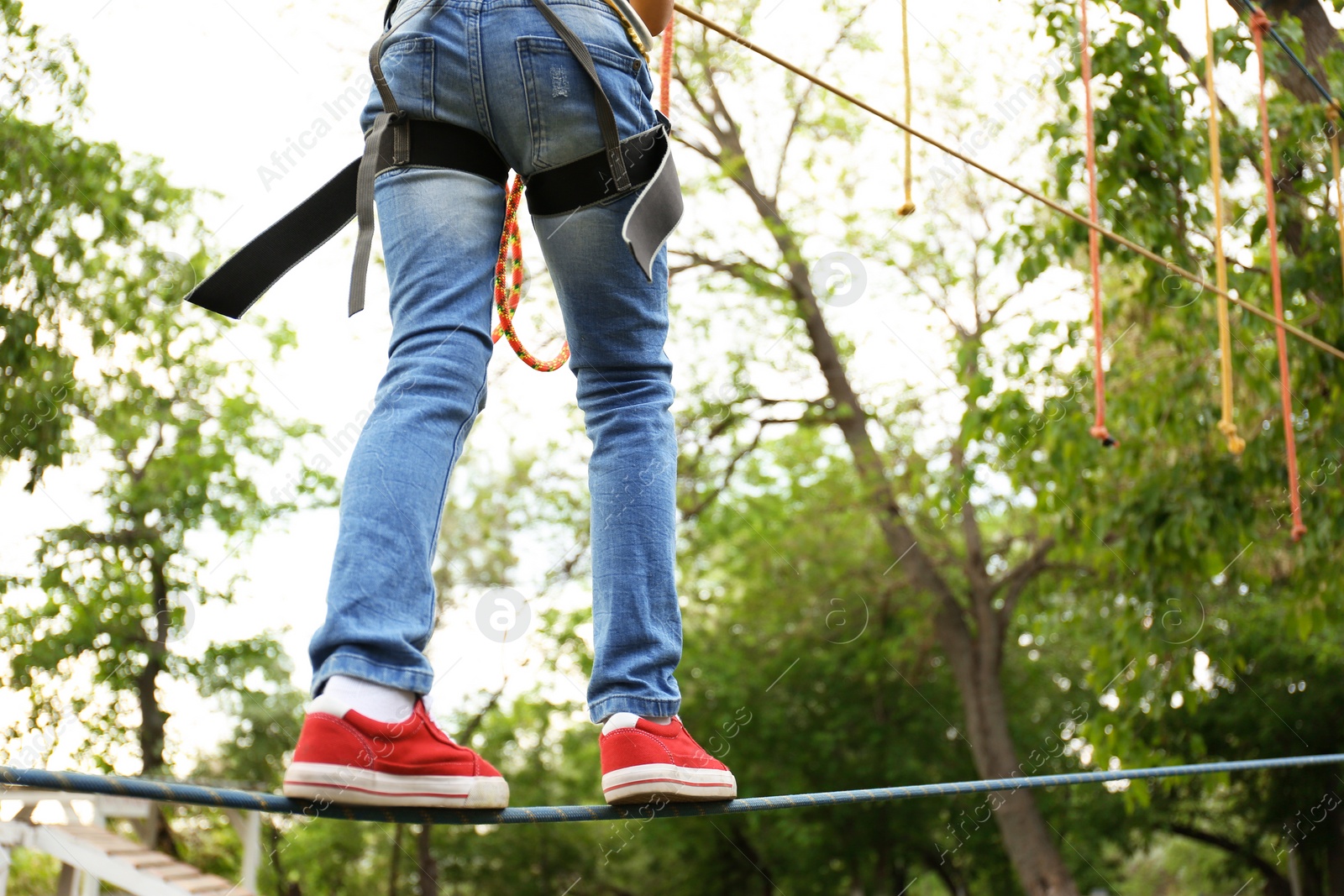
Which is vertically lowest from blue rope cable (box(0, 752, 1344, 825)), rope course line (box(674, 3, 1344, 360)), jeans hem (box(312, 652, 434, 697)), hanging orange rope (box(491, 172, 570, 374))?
blue rope cable (box(0, 752, 1344, 825))

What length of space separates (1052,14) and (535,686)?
11.0 meters

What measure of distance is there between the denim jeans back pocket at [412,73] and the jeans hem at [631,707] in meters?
0.76

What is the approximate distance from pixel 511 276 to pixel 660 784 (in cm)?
76

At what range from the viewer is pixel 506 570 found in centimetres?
1538

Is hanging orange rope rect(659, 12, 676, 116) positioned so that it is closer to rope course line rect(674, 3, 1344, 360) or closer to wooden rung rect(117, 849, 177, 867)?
rope course line rect(674, 3, 1344, 360)

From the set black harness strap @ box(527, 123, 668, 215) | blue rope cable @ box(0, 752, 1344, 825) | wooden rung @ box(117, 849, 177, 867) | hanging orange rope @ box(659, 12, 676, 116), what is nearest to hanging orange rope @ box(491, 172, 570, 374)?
black harness strap @ box(527, 123, 668, 215)

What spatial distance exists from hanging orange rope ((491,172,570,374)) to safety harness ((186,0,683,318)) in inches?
3.2

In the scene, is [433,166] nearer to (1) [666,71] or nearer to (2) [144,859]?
(1) [666,71]

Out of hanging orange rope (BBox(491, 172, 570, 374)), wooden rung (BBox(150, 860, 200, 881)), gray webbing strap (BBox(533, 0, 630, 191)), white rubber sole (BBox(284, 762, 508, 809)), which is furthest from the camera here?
wooden rung (BBox(150, 860, 200, 881))

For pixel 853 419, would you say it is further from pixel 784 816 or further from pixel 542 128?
pixel 542 128

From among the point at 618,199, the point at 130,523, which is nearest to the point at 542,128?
the point at 618,199

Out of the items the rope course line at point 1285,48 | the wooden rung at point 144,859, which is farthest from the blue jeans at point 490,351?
the wooden rung at point 144,859

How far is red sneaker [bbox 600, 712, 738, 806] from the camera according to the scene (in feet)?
4.56

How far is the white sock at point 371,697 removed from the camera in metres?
1.16
